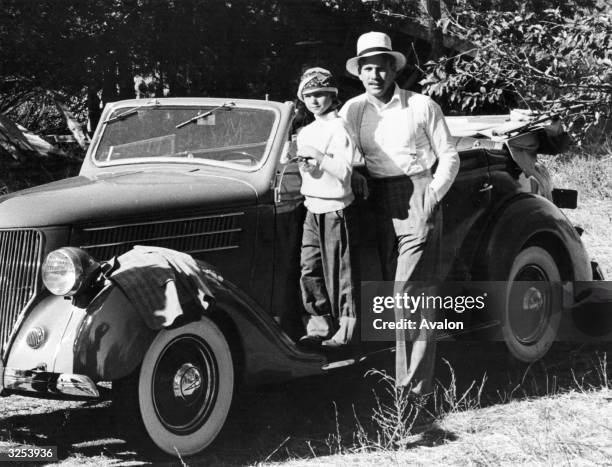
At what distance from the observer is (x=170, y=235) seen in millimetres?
4371

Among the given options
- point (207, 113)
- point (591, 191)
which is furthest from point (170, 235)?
point (591, 191)

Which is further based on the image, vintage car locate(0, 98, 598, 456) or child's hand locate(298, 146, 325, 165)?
child's hand locate(298, 146, 325, 165)

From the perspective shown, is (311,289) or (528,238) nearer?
(311,289)

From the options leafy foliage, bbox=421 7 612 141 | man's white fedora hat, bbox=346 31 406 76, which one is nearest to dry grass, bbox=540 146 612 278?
leafy foliage, bbox=421 7 612 141

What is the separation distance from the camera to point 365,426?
459 centimetres

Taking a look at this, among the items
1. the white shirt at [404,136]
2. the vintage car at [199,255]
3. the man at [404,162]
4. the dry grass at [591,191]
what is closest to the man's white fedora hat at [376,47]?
the man at [404,162]

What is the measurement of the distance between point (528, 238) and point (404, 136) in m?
1.34

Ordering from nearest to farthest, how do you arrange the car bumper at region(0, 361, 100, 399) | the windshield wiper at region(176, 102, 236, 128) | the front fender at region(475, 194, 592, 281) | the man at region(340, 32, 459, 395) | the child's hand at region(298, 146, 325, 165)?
the car bumper at region(0, 361, 100, 399) → the child's hand at region(298, 146, 325, 165) → the man at region(340, 32, 459, 395) → the windshield wiper at region(176, 102, 236, 128) → the front fender at region(475, 194, 592, 281)

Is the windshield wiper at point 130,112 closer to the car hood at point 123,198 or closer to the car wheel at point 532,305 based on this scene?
the car hood at point 123,198

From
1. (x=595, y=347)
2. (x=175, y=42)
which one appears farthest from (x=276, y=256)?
(x=175, y=42)

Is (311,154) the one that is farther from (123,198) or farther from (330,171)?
(123,198)

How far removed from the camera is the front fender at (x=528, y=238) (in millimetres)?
5340

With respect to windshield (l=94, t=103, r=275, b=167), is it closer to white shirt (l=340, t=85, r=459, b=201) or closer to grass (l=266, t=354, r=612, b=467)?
white shirt (l=340, t=85, r=459, b=201)

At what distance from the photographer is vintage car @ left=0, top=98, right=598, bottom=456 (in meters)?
3.87
